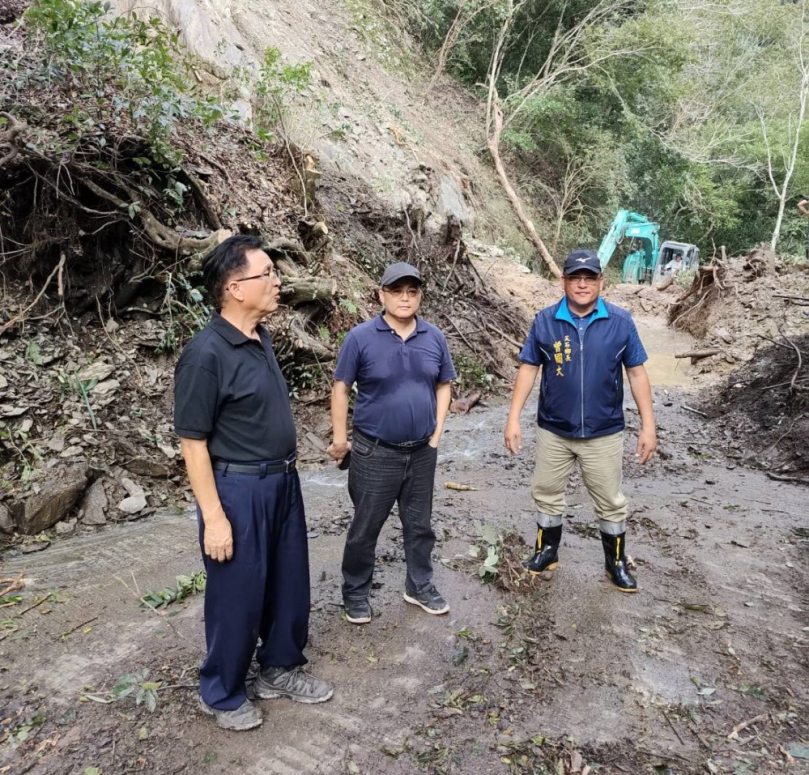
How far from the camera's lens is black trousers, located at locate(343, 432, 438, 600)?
9.43 feet

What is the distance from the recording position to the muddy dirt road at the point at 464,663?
2250 millimetres

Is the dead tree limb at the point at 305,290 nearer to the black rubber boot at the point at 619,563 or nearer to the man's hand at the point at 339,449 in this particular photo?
the man's hand at the point at 339,449

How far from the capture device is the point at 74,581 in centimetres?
346

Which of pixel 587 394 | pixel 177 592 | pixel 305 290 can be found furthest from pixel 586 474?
pixel 305 290

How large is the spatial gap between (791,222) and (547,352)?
32.9 m

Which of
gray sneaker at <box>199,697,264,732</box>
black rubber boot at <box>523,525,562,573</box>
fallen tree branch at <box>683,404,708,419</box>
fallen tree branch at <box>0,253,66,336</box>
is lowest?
gray sneaker at <box>199,697,264,732</box>

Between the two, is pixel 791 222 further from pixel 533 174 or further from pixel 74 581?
pixel 74 581

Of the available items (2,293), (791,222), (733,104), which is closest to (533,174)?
(733,104)

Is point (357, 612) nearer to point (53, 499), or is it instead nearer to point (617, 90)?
point (53, 499)

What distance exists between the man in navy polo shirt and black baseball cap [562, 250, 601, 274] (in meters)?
0.82

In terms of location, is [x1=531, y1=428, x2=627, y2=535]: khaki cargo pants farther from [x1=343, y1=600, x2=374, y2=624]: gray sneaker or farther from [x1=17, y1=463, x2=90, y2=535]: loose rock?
[x1=17, y1=463, x2=90, y2=535]: loose rock

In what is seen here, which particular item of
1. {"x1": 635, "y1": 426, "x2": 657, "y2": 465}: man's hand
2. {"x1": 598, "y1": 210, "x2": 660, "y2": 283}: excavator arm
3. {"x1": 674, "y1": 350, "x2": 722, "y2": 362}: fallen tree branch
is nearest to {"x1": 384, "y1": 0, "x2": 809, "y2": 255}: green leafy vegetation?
{"x1": 598, "y1": 210, "x2": 660, "y2": 283}: excavator arm

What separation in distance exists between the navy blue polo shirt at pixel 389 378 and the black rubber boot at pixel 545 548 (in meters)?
1.19

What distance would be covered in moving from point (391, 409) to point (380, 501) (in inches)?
19.1
